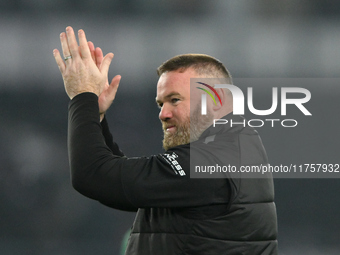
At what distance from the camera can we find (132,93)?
5.64 m

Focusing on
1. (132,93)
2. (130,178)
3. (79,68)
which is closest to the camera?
(130,178)

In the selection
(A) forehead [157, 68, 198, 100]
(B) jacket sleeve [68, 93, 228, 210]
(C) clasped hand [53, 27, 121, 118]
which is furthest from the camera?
(A) forehead [157, 68, 198, 100]

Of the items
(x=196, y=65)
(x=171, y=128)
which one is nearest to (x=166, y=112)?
(x=171, y=128)

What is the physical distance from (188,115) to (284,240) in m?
4.26

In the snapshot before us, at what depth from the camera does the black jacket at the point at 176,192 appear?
4.10 feet

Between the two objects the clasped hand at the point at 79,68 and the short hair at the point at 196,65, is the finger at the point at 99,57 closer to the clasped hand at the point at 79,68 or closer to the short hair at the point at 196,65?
the clasped hand at the point at 79,68

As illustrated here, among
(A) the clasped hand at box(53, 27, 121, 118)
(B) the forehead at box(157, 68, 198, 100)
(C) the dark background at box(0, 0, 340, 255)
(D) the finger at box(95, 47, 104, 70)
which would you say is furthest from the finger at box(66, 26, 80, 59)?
(C) the dark background at box(0, 0, 340, 255)

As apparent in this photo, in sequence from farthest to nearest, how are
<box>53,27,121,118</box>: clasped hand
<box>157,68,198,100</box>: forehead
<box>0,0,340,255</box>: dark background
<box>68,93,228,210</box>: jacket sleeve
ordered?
1. <box>0,0,340,255</box>: dark background
2. <box>157,68,198,100</box>: forehead
3. <box>53,27,121,118</box>: clasped hand
4. <box>68,93,228,210</box>: jacket sleeve

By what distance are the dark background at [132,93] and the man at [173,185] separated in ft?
12.0

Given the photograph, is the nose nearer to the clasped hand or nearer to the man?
the man

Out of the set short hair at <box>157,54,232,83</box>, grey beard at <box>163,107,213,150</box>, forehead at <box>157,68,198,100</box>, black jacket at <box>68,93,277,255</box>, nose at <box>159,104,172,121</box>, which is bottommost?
black jacket at <box>68,93,277,255</box>

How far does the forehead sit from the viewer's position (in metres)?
1.49

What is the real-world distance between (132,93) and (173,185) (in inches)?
175

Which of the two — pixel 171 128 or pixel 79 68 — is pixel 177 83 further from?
pixel 79 68
